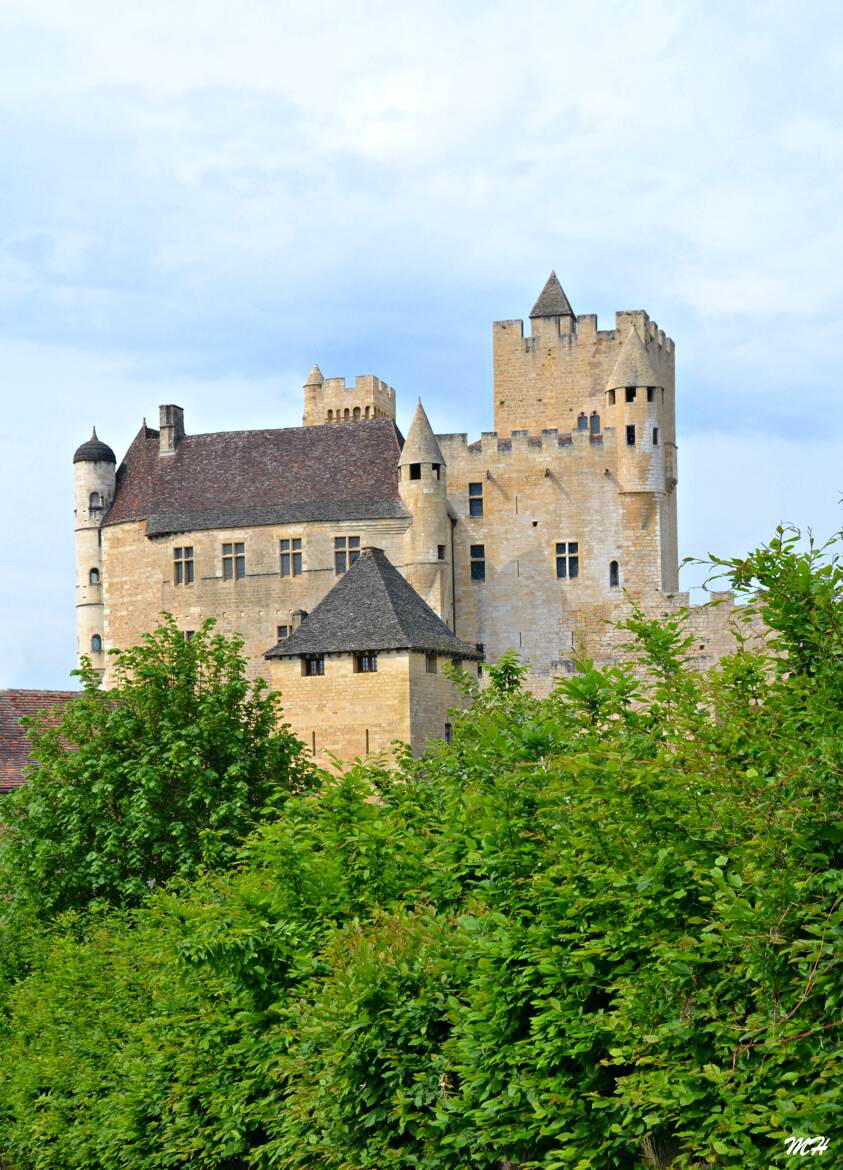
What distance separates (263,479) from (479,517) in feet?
28.9

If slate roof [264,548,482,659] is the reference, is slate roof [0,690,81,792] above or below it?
below

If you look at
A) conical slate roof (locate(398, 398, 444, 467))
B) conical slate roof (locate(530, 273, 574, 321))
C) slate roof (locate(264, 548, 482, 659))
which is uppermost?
conical slate roof (locate(530, 273, 574, 321))

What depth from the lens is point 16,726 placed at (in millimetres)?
45156

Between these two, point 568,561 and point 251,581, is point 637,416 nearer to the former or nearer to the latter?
point 568,561

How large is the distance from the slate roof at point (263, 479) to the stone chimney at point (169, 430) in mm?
308

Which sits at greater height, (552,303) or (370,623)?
(552,303)

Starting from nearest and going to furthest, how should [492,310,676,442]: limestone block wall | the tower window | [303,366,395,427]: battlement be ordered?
the tower window, [492,310,676,442]: limestone block wall, [303,366,395,427]: battlement

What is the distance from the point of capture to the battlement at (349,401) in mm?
84688

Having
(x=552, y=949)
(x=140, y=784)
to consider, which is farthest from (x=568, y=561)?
(x=552, y=949)

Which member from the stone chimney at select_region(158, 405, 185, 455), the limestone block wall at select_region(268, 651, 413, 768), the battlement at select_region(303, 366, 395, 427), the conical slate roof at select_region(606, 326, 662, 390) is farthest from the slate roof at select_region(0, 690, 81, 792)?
the battlement at select_region(303, 366, 395, 427)

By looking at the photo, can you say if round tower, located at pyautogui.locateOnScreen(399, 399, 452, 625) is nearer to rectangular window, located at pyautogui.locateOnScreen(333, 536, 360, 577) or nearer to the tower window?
rectangular window, located at pyautogui.locateOnScreen(333, 536, 360, 577)

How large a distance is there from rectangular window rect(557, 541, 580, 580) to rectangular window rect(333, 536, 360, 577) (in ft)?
23.9

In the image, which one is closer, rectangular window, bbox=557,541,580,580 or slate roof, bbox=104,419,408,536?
rectangular window, bbox=557,541,580,580

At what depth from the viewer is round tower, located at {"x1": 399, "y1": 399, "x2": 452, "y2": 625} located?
61469 mm
